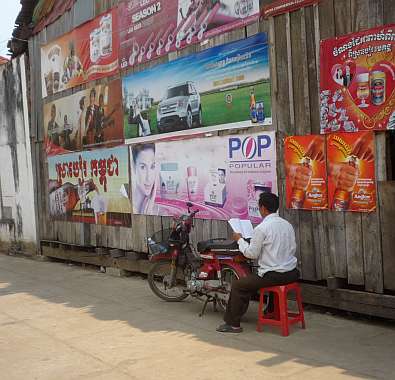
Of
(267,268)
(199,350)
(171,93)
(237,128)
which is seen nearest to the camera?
(199,350)

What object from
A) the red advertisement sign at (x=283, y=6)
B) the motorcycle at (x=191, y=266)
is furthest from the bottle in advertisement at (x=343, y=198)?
the red advertisement sign at (x=283, y=6)

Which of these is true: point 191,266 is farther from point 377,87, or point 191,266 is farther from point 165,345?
point 377,87

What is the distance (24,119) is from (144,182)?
16.2 feet

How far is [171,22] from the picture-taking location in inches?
333

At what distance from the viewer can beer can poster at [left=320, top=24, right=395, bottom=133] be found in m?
5.63

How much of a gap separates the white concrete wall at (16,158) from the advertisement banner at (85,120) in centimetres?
111

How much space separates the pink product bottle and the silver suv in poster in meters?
0.62

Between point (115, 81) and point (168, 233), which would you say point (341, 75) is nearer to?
point (168, 233)

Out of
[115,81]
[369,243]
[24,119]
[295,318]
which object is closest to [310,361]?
[295,318]

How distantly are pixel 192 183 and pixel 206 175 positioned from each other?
348 millimetres

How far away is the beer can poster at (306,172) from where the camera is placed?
20.7 ft

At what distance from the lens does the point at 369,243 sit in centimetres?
594

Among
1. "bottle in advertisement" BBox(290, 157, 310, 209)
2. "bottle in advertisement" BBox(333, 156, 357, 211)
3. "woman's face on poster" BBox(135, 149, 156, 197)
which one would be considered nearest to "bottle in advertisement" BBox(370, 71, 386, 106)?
"bottle in advertisement" BBox(333, 156, 357, 211)

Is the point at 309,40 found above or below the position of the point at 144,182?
above
